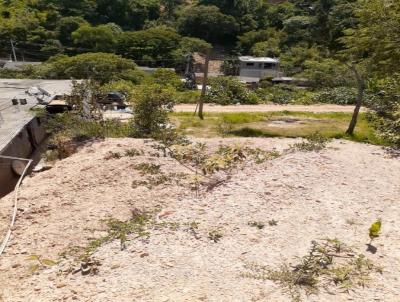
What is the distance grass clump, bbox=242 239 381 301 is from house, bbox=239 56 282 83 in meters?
35.9

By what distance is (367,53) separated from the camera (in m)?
19.0

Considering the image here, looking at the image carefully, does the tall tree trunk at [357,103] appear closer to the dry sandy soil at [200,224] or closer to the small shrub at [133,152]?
the dry sandy soil at [200,224]

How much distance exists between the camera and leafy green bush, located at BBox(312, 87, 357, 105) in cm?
2600

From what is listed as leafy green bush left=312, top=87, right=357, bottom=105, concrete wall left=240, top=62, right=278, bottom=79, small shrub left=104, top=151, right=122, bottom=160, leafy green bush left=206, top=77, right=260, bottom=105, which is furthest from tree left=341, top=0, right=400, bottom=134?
concrete wall left=240, top=62, right=278, bottom=79

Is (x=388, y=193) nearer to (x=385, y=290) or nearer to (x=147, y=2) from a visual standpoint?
(x=385, y=290)

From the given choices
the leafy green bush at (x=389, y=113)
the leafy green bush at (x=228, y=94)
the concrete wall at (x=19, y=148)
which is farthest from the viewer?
the leafy green bush at (x=228, y=94)

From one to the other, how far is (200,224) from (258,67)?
119 feet

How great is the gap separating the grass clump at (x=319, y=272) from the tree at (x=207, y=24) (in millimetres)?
49901

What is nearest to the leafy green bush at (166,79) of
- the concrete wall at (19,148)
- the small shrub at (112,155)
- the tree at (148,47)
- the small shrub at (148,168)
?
the tree at (148,47)

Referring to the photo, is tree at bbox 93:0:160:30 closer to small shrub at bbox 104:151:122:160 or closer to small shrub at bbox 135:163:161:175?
small shrub at bbox 104:151:122:160

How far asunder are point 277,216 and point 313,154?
438cm

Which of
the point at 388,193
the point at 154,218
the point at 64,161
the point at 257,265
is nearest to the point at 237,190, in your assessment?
the point at 154,218

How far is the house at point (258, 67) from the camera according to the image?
42625 millimetres

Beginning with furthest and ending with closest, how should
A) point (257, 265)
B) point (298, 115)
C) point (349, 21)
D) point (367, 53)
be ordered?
point (349, 21) < point (298, 115) < point (367, 53) < point (257, 265)
